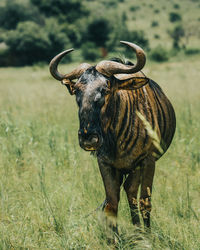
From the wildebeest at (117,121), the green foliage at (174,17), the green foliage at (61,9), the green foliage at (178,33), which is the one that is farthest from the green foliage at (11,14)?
the wildebeest at (117,121)

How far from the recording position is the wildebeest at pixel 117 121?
2.67 meters

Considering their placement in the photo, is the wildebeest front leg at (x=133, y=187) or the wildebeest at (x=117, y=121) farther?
the wildebeest front leg at (x=133, y=187)

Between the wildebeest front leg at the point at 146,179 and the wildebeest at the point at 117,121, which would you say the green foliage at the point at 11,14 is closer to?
the wildebeest at the point at 117,121

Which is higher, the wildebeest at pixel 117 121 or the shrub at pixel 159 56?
the shrub at pixel 159 56

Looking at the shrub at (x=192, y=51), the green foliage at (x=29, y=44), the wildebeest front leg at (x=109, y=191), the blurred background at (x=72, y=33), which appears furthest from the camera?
the shrub at (x=192, y=51)

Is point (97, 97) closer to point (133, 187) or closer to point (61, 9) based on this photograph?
point (133, 187)

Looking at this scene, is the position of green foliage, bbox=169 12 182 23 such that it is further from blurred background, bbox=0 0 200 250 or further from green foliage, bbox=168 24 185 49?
blurred background, bbox=0 0 200 250

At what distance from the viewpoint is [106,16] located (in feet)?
117

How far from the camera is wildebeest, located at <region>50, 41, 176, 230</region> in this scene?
8.75ft

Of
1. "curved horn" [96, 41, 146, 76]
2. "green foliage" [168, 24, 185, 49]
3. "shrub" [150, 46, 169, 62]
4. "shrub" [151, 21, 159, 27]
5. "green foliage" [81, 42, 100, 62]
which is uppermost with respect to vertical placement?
"shrub" [151, 21, 159, 27]

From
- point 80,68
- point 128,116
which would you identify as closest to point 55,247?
point 128,116

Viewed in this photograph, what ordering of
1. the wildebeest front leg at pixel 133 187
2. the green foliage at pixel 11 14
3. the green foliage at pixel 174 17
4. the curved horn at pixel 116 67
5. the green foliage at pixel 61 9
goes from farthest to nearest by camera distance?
1. the green foliage at pixel 174 17
2. the green foliage at pixel 61 9
3. the green foliage at pixel 11 14
4. the wildebeest front leg at pixel 133 187
5. the curved horn at pixel 116 67

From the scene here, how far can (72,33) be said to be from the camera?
112 ft

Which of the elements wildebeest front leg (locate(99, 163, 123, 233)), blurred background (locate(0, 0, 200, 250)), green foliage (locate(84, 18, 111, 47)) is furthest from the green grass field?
green foliage (locate(84, 18, 111, 47))
